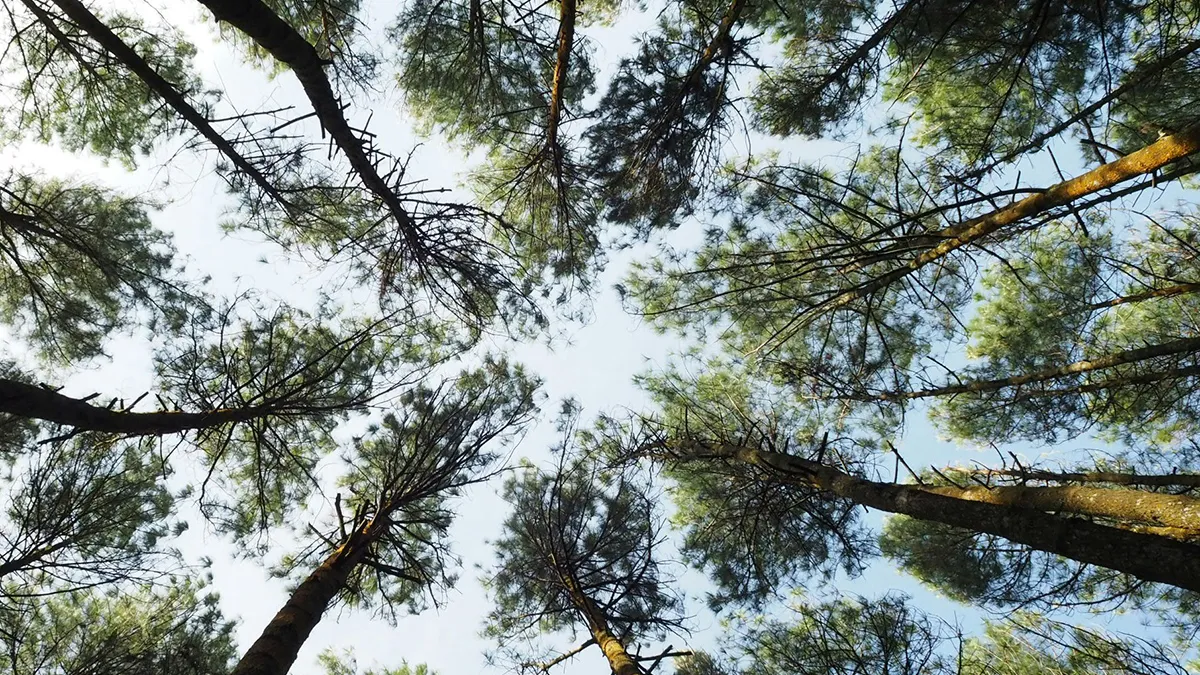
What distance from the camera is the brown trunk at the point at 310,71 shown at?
276 centimetres

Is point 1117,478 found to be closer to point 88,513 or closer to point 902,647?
point 902,647

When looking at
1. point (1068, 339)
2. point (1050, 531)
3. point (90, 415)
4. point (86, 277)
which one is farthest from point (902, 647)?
point (86, 277)

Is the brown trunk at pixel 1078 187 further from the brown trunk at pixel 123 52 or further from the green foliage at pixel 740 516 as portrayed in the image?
the brown trunk at pixel 123 52

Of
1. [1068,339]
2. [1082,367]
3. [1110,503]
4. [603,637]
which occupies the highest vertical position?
[1068,339]

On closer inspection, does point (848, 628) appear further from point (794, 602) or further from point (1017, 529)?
point (1017, 529)

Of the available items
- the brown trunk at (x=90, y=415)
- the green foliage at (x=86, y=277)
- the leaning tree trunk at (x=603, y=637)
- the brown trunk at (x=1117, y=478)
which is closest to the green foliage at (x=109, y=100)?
the green foliage at (x=86, y=277)

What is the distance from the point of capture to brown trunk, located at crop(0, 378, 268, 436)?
2518 millimetres

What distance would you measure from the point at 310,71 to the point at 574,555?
173 inches

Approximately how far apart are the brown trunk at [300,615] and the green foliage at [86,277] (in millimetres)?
3159

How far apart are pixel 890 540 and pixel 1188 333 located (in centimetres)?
333

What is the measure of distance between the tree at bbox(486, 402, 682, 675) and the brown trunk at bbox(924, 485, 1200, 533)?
2846mm

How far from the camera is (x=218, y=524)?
17.9 feet

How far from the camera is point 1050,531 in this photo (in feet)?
8.59

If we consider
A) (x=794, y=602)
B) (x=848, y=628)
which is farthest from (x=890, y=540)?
(x=848, y=628)
